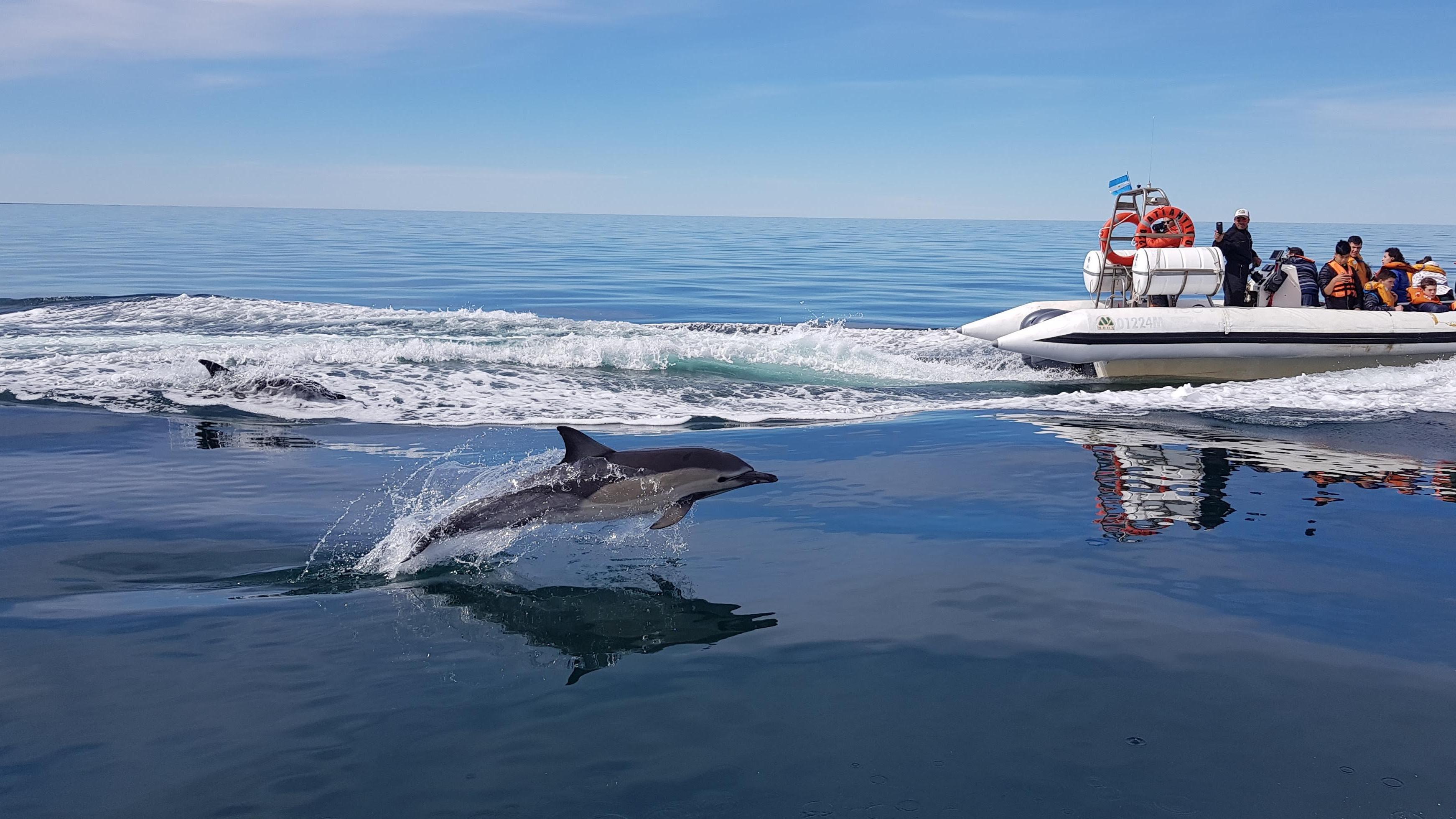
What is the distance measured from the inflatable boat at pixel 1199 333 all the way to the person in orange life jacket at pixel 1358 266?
806mm

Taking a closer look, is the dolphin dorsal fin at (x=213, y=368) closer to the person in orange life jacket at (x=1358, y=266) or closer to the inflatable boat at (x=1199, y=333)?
the inflatable boat at (x=1199, y=333)

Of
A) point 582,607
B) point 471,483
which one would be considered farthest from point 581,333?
point 582,607

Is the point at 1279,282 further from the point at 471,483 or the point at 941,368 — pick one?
the point at 471,483

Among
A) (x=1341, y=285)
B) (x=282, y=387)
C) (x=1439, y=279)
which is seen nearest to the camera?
(x=282, y=387)

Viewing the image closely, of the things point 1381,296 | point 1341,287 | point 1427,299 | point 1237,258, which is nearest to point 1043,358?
point 1237,258

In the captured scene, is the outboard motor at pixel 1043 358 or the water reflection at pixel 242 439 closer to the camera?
the water reflection at pixel 242 439

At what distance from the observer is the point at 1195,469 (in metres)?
9.61

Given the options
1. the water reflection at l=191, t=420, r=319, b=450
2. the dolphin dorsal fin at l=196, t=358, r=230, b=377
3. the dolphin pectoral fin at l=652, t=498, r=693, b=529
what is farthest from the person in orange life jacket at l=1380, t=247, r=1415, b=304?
the dolphin dorsal fin at l=196, t=358, r=230, b=377

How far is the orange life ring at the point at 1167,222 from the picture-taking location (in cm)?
1631

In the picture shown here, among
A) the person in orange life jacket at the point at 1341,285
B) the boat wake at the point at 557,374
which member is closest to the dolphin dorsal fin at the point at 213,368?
the boat wake at the point at 557,374

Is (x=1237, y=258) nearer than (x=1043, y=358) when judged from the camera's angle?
Yes

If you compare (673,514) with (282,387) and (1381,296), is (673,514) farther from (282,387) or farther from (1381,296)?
(1381,296)

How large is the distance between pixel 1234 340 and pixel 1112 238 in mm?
2584

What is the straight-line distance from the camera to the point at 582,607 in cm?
601
